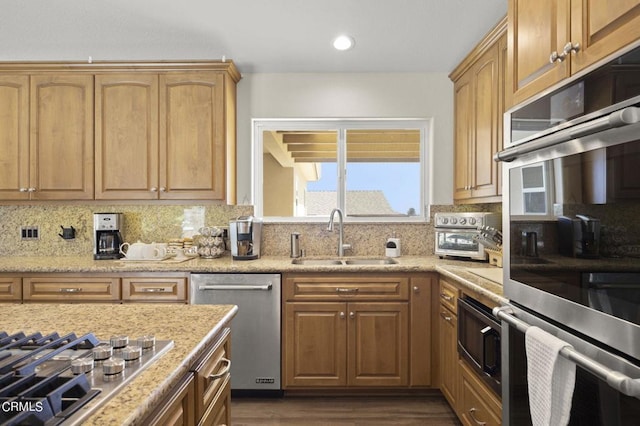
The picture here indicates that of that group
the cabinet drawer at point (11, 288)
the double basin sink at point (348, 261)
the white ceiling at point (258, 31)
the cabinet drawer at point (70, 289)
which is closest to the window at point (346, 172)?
the double basin sink at point (348, 261)

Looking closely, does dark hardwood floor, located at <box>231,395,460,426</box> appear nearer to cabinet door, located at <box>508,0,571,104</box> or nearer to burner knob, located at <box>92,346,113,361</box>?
burner knob, located at <box>92,346,113,361</box>

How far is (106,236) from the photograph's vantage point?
3.09m

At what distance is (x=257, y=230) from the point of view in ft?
10.0

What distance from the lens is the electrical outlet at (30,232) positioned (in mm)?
3328

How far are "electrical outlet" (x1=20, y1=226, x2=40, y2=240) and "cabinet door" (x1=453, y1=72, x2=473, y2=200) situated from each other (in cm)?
347

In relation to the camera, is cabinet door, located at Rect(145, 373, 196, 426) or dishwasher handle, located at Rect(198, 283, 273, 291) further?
dishwasher handle, located at Rect(198, 283, 273, 291)

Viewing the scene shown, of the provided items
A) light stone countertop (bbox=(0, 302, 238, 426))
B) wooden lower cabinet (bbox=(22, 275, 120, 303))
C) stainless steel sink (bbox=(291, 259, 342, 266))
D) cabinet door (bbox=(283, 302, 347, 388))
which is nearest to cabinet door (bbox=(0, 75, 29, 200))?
wooden lower cabinet (bbox=(22, 275, 120, 303))

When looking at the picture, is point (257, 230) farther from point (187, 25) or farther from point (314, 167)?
point (187, 25)

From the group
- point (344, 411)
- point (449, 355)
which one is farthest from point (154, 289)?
point (449, 355)

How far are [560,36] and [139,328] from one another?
156cm

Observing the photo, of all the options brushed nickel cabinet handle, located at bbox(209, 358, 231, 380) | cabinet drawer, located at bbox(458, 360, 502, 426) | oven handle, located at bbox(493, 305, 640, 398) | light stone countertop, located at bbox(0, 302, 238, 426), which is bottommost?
cabinet drawer, located at bbox(458, 360, 502, 426)

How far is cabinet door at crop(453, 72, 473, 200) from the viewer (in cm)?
288

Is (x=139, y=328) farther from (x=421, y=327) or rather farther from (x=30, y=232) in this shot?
(x=30, y=232)

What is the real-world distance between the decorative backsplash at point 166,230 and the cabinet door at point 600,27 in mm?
2217
